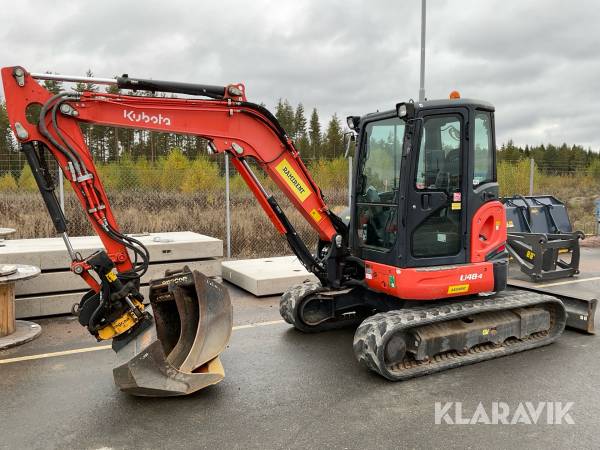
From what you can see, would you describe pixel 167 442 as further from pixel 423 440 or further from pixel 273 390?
pixel 423 440

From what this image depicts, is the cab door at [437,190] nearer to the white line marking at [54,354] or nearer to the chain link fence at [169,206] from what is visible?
the white line marking at [54,354]

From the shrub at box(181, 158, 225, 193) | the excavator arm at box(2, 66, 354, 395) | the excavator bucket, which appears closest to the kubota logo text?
the excavator arm at box(2, 66, 354, 395)

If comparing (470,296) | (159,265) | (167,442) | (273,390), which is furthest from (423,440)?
(159,265)

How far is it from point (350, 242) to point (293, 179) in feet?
3.36

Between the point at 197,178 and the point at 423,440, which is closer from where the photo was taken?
the point at 423,440

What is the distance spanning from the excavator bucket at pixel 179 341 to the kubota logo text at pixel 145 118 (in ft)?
4.72

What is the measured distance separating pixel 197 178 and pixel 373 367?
1081 cm

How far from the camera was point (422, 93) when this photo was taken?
958 centimetres

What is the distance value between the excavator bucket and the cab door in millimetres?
2039

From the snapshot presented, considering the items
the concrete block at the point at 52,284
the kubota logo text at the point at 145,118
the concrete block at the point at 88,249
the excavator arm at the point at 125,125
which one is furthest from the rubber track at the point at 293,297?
the concrete block at the point at 52,284

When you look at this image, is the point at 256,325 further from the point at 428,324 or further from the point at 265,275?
the point at 428,324

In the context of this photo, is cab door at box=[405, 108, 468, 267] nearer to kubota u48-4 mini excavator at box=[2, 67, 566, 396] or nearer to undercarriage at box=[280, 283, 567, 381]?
kubota u48-4 mini excavator at box=[2, 67, 566, 396]

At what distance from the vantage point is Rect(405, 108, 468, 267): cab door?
5211 mm

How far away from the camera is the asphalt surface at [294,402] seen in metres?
3.79
